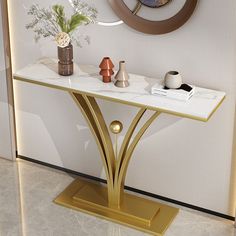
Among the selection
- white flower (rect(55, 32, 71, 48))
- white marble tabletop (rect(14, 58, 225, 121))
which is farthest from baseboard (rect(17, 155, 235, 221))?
white flower (rect(55, 32, 71, 48))

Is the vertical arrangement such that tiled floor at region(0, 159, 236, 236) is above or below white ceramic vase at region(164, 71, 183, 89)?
below

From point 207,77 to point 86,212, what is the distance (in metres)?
1.22

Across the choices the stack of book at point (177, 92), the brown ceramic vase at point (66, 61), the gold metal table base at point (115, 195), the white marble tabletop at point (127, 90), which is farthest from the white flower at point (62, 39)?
the stack of book at point (177, 92)

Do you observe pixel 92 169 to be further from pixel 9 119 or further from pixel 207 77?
pixel 207 77

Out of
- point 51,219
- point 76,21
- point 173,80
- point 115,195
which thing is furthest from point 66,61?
point 51,219

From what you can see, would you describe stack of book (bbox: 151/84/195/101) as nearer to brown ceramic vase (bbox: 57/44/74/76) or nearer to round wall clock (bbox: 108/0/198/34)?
round wall clock (bbox: 108/0/198/34)

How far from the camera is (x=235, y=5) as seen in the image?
3.28 meters

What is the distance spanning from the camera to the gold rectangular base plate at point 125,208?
3777mm

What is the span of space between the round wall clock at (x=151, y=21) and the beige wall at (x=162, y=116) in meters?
0.06

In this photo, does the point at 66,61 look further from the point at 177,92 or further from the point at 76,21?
the point at 177,92

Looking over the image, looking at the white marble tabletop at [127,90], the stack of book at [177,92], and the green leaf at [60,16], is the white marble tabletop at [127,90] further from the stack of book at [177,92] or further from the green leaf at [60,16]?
the green leaf at [60,16]

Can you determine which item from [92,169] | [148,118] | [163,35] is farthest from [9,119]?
[163,35]

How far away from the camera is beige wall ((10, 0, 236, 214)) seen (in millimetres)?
3457

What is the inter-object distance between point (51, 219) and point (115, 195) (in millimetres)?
449
